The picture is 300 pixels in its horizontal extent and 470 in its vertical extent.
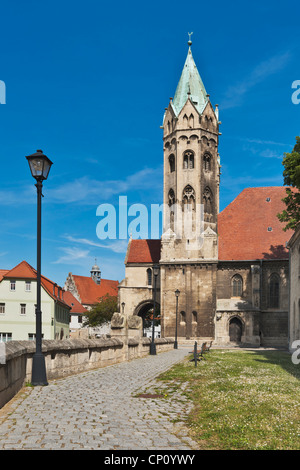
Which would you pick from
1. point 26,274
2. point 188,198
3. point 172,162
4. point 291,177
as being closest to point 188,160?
point 172,162

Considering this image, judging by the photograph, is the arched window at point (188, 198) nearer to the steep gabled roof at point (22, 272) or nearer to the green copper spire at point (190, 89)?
the green copper spire at point (190, 89)

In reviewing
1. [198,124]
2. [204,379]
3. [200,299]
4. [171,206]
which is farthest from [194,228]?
[204,379]

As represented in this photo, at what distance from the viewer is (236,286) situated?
54406 mm

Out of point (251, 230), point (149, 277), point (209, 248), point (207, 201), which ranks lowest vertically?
point (149, 277)

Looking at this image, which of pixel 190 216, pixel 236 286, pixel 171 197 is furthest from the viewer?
pixel 171 197

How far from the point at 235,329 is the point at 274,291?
5631 millimetres

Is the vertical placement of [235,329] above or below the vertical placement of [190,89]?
below

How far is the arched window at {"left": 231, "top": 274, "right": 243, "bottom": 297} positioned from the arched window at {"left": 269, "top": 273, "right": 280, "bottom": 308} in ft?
10.1

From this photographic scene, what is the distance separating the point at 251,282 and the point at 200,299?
5.60m

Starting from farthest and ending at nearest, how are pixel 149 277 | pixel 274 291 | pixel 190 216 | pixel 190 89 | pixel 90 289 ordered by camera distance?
pixel 90 289
pixel 149 277
pixel 190 89
pixel 190 216
pixel 274 291

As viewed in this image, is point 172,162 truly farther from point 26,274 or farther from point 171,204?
point 26,274

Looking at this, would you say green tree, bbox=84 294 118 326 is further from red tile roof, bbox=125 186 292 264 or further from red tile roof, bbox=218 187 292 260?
red tile roof, bbox=218 187 292 260

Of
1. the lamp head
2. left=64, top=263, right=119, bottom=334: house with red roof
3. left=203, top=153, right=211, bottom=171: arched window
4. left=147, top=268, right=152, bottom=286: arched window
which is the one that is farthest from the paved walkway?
left=64, top=263, right=119, bottom=334: house with red roof

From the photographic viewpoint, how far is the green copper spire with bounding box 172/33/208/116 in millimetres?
58812
